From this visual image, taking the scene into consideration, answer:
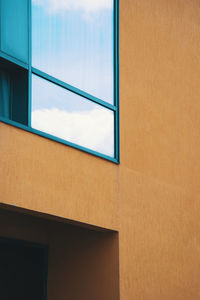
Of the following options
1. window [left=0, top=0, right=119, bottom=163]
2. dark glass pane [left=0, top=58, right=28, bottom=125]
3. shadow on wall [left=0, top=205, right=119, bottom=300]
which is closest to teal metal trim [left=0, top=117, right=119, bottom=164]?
window [left=0, top=0, right=119, bottom=163]

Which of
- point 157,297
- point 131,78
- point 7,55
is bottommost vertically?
point 157,297

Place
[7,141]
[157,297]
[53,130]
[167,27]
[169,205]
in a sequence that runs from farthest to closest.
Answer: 1. [167,27]
2. [169,205]
3. [157,297]
4. [53,130]
5. [7,141]

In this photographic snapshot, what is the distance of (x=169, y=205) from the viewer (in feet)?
32.2

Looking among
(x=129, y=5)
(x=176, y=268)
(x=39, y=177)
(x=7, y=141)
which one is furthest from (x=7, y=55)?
(x=176, y=268)

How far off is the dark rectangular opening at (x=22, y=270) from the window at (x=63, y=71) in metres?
2.17

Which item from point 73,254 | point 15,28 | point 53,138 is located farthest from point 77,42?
point 73,254

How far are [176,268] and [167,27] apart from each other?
4493mm

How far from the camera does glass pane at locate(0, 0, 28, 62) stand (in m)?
7.60

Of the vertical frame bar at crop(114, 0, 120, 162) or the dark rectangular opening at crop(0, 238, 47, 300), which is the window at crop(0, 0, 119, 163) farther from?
the dark rectangular opening at crop(0, 238, 47, 300)

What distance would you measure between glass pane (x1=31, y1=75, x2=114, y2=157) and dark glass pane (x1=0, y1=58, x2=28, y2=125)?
166 millimetres

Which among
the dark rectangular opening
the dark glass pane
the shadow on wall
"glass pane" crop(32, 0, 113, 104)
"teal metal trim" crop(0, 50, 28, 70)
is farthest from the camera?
the dark rectangular opening

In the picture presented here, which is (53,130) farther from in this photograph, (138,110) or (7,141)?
(138,110)

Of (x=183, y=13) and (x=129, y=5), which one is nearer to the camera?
(x=129, y=5)

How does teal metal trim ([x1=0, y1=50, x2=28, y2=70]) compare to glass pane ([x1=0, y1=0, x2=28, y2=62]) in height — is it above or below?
below
